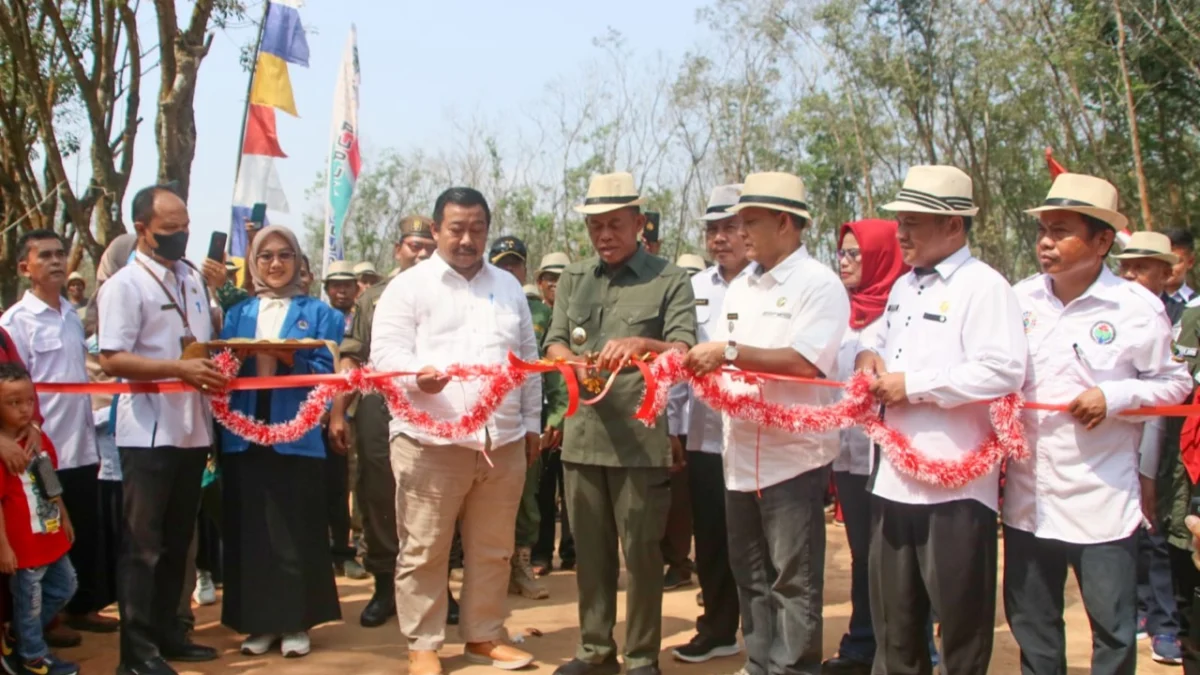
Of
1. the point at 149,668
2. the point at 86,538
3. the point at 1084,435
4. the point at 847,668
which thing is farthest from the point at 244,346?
the point at 1084,435

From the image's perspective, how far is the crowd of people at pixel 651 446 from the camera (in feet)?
13.0

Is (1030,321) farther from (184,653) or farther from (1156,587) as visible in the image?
(184,653)

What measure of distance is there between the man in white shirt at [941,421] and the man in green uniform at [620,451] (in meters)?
1.16

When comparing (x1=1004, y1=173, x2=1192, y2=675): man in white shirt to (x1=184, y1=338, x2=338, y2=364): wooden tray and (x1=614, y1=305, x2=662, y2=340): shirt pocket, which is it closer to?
(x1=614, y1=305, x2=662, y2=340): shirt pocket

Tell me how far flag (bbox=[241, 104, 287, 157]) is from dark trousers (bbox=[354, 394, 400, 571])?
6.52 meters

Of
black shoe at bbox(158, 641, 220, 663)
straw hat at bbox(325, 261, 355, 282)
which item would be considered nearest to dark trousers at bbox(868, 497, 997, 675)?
black shoe at bbox(158, 641, 220, 663)

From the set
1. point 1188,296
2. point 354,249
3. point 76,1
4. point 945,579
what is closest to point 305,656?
point 945,579

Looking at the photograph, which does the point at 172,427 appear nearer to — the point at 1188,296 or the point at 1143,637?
the point at 1143,637

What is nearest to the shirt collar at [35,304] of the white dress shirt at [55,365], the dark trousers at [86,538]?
the white dress shirt at [55,365]

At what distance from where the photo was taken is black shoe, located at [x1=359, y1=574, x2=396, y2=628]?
6.23 m

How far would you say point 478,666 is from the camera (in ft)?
17.7

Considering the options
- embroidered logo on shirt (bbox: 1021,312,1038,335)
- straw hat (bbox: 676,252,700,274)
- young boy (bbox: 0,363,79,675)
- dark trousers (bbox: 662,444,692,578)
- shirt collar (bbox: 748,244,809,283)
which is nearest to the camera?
embroidered logo on shirt (bbox: 1021,312,1038,335)

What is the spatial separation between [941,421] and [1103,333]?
67 cm

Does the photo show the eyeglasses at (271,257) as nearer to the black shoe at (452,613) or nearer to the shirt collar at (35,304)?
the shirt collar at (35,304)
